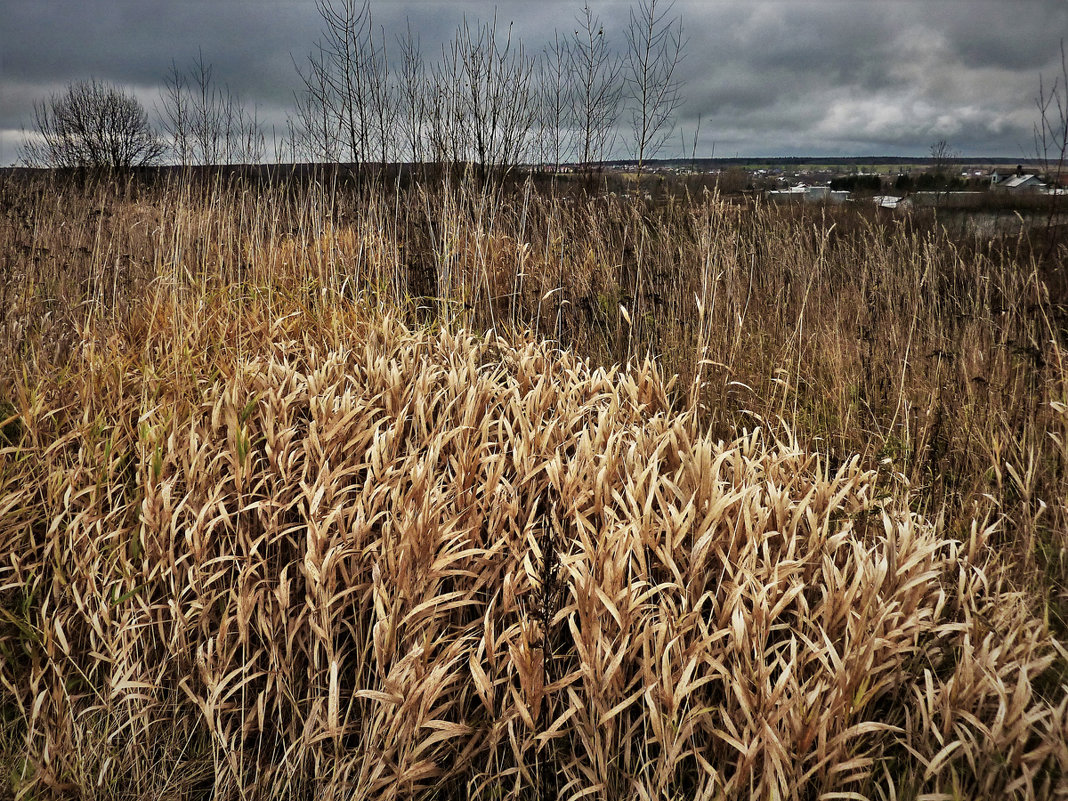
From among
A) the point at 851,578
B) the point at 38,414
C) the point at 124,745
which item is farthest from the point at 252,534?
the point at 851,578

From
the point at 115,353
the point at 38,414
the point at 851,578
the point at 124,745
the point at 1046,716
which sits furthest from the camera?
the point at 115,353

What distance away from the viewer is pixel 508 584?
2055 mm

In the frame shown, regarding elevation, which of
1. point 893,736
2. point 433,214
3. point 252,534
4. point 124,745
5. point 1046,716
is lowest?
point 124,745

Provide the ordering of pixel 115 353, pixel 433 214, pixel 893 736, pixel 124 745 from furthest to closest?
pixel 433 214, pixel 115 353, pixel 124 745, pixel 893 736

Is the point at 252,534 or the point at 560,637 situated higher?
the point at 252,534

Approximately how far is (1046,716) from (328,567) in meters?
1.97

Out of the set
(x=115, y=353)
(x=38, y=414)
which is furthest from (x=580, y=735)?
(x=115, y=353)

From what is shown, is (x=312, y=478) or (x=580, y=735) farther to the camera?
(x=312, y=478)

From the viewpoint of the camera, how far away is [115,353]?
3217 mm

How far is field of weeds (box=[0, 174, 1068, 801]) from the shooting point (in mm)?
1768

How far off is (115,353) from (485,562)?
2.20m

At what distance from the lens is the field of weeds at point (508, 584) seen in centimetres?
177

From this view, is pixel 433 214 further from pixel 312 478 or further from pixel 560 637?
pixel 560 637

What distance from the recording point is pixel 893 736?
1.86 meters
